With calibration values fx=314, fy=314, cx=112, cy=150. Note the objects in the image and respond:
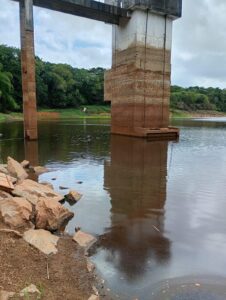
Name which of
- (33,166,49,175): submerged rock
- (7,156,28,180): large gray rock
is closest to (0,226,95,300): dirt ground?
(7,156,28,180): large gray rock

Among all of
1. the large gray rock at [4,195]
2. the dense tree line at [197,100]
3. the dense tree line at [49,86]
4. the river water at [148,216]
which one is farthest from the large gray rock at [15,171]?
the dense tree line at [197,100]

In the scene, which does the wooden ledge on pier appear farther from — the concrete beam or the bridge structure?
the concrete beam

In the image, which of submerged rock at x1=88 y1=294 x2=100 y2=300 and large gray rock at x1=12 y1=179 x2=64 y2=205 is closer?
submerged rock at x1=88 y1=294 x2=100 y2=300

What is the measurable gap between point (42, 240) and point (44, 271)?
2.80 ft

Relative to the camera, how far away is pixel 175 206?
7.22m

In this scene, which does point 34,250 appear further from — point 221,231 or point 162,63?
point 162,63

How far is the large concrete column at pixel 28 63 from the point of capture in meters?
19.5

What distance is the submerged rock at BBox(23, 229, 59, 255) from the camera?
4418 mm

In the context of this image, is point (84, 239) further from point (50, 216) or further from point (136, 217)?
point (136, 217)

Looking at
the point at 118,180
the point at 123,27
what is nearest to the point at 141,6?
the point at 123,27

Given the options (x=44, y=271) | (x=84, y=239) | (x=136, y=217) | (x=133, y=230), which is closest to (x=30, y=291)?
(x=44, y=271)

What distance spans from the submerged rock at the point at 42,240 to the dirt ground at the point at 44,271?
97 mm

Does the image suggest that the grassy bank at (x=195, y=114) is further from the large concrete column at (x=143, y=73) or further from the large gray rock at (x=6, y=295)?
the large gray rock at (x=6, y=295)

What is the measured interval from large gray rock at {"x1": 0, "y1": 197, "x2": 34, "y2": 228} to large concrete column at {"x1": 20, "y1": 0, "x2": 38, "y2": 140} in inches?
603
